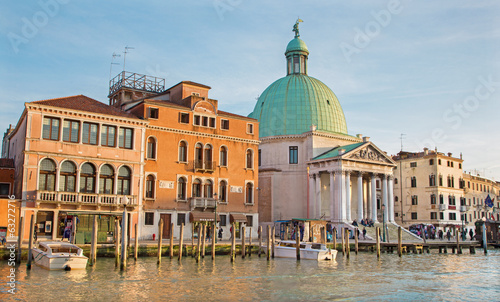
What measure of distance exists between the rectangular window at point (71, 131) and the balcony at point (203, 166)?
8.77m

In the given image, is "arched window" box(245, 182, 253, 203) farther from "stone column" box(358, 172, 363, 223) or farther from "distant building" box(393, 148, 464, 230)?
"distant building" box(393, 148, 464, 230)

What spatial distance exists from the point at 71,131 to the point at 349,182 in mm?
25834

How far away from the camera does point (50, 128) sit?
31.9 m

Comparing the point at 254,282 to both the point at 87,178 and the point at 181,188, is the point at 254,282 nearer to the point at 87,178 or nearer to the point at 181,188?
the point at 87,178

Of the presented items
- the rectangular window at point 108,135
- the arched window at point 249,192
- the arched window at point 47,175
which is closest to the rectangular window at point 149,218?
the rectangular window at point 108,135

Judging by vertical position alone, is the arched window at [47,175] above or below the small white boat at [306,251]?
above

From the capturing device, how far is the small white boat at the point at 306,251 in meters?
32.1

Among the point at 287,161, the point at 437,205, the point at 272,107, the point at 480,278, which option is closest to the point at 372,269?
the point at 480,278

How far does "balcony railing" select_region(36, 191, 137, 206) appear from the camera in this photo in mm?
30750

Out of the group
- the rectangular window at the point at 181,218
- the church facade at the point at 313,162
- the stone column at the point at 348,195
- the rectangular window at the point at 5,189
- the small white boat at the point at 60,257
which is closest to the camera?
the small white boat at the point at 60,257

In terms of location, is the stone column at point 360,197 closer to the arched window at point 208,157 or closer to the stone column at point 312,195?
the stone column at point 312,195

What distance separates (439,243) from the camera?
1703 inches

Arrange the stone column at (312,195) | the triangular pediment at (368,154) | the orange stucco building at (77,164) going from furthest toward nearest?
the stone column at (312,195)
the triangular pediment at (368,154)
the orange stucco building at (77,164)

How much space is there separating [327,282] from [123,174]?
55.6ft
